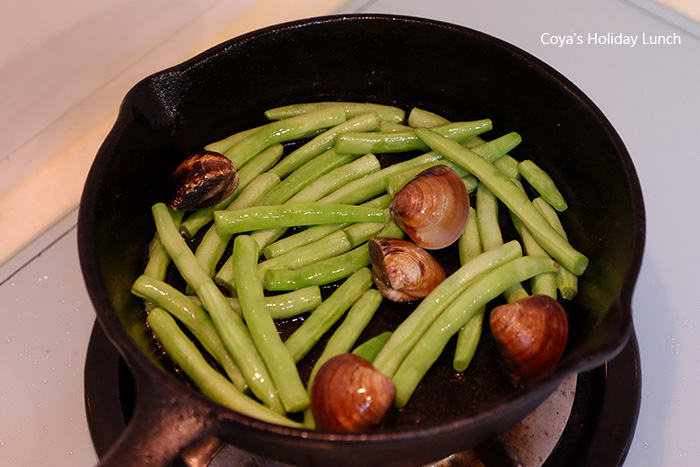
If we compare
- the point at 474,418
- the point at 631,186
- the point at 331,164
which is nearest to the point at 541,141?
the point at 631,186

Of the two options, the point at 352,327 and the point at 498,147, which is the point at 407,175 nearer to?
the point at 498,147

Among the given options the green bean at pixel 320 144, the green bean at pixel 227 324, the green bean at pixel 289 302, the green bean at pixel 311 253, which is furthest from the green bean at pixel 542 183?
the green bean at pixel 227 324

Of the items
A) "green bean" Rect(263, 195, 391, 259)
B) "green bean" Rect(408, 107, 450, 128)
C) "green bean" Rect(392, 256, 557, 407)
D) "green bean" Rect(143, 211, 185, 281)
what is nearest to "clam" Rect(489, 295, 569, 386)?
"green bean" Rect(392, 256, 557, 407)

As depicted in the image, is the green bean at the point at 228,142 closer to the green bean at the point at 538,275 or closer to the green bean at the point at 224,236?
the green bean at the point at 224,236

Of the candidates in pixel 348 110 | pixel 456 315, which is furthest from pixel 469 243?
pixel 348 110

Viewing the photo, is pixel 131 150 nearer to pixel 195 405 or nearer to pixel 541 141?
pixel 195 405

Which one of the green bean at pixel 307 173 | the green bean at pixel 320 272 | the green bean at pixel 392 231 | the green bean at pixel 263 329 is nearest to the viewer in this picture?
the green bean at pixel 263 329
